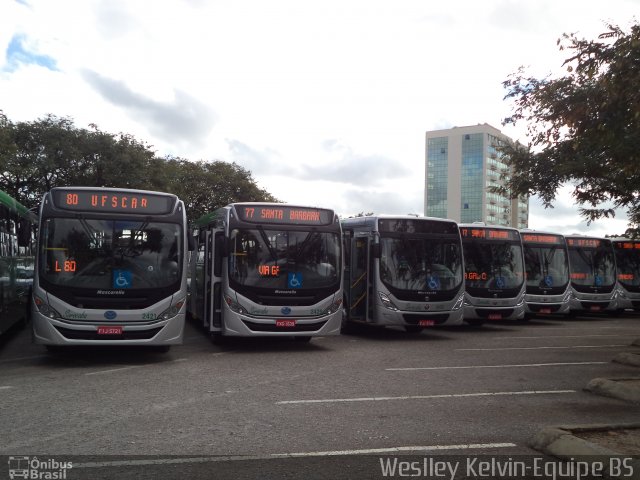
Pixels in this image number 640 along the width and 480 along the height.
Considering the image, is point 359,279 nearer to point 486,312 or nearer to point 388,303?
point 388,303

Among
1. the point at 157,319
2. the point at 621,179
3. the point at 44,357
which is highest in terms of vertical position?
the point at 621,179

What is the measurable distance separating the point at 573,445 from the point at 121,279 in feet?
25.7

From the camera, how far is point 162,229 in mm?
11445

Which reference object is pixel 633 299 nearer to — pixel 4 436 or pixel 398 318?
pixel 398 318

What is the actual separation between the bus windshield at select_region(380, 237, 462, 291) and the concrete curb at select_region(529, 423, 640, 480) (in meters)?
8.70

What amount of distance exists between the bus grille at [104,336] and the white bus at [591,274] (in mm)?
16360

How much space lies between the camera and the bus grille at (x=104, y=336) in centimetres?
1057

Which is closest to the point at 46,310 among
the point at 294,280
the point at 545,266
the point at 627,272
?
the point at 294,280

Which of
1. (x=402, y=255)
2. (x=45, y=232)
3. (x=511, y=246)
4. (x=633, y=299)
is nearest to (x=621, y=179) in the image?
(x=511, y=246)

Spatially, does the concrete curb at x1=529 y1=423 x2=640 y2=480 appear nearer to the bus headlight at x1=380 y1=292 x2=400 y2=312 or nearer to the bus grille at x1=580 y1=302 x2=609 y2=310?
the bus headlight at x1=380 y1=292 x2=400 y2=312

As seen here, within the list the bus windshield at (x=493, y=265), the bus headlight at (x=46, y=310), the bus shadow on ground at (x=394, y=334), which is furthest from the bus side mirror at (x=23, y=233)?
the bus windshield at (x=493, y=265)

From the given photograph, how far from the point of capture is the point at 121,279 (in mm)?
10992

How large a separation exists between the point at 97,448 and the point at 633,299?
23.5 metres

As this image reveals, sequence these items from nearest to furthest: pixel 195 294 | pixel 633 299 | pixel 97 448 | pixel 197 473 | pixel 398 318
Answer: pixel 197 473 < pixel 97 448 < pixel 398 318 < pixel 195 294 < pixel 633 299
